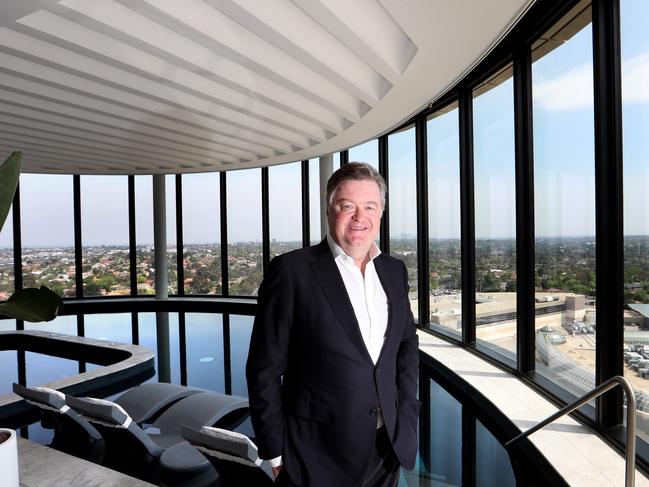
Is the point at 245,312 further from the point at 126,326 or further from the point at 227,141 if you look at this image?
the point at 227,141

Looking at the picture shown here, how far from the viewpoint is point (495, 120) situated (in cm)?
490

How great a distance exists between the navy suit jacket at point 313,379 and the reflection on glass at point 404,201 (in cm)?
561

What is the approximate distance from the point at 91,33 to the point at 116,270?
28.5 feet

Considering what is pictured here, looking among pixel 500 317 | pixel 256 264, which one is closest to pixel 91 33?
pixel 500 317

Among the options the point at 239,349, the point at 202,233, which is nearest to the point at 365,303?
the point at 239,349

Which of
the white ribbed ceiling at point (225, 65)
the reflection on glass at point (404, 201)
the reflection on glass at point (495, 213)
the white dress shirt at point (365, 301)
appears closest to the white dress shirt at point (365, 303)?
the white dress shirt at point (365, 301)

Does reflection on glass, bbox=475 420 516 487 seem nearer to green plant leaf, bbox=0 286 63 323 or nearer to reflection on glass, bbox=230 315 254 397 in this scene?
reflection on glass, bbox=230 315 254 397

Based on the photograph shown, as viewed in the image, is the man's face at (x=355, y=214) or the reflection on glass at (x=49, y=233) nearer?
the man's face at (x=355, y=214)

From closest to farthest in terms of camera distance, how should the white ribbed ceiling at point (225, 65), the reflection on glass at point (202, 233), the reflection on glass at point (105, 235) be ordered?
the white ribbed ceiling at point (225, 65) → the reflection on glass at point (105, 235) → the reflection on glass at point (202, 233)

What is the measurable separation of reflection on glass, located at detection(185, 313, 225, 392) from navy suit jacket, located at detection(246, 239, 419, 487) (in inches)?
150

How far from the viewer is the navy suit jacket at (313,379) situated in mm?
1452

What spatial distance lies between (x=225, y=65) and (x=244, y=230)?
21.8ft

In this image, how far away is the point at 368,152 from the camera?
28.1ft

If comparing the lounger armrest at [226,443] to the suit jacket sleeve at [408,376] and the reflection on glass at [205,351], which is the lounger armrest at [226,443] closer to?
the suit jacket sleeve at [408,376]
